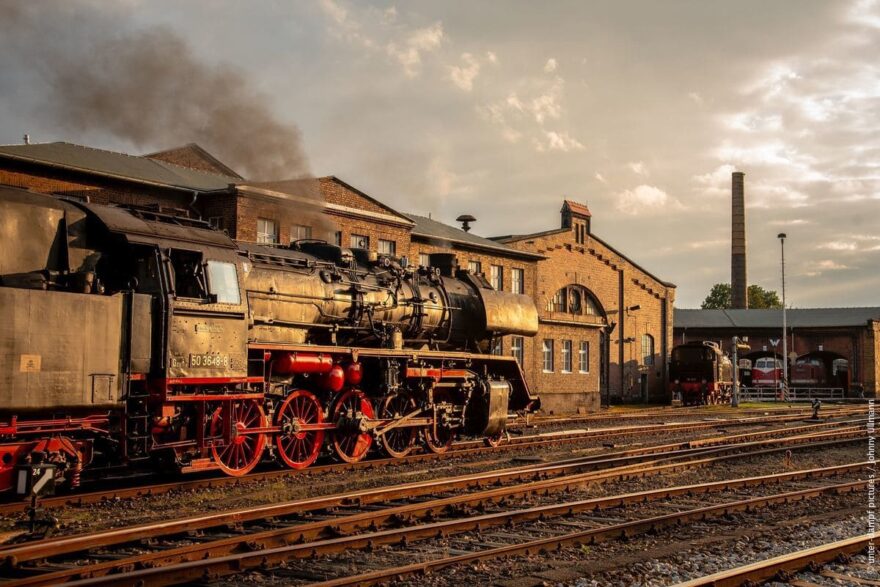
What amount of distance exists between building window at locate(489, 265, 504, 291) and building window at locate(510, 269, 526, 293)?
75cm

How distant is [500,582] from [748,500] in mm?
5097

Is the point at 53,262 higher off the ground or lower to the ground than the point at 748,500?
higher

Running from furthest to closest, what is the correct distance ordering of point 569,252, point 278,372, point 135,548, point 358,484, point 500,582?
point 569,252
point 278,372
point 358,484
point 135,548
point 500,582

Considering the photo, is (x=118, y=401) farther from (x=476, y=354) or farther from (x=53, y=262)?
(x=476, y=354)

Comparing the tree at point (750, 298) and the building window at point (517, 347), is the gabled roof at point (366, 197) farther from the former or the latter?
the tree at point (750, 298)

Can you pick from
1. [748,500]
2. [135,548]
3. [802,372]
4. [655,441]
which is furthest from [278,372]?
[802,372]

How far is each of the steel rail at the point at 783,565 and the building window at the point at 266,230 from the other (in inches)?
777

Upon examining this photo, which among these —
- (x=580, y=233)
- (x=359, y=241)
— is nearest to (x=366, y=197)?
(x=359, y=241)

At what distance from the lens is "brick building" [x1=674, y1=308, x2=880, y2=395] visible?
53.7 metres

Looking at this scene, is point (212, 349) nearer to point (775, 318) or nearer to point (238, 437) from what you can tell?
point (238, 437)

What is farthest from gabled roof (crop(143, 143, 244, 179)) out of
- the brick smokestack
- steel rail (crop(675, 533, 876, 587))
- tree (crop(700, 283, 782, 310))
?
tree (crop(700, 283, 782, 310))

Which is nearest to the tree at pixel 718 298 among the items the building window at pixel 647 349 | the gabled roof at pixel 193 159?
the building window at pixel 647 349

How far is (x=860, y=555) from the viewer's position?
779 cm

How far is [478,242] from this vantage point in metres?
34.1
